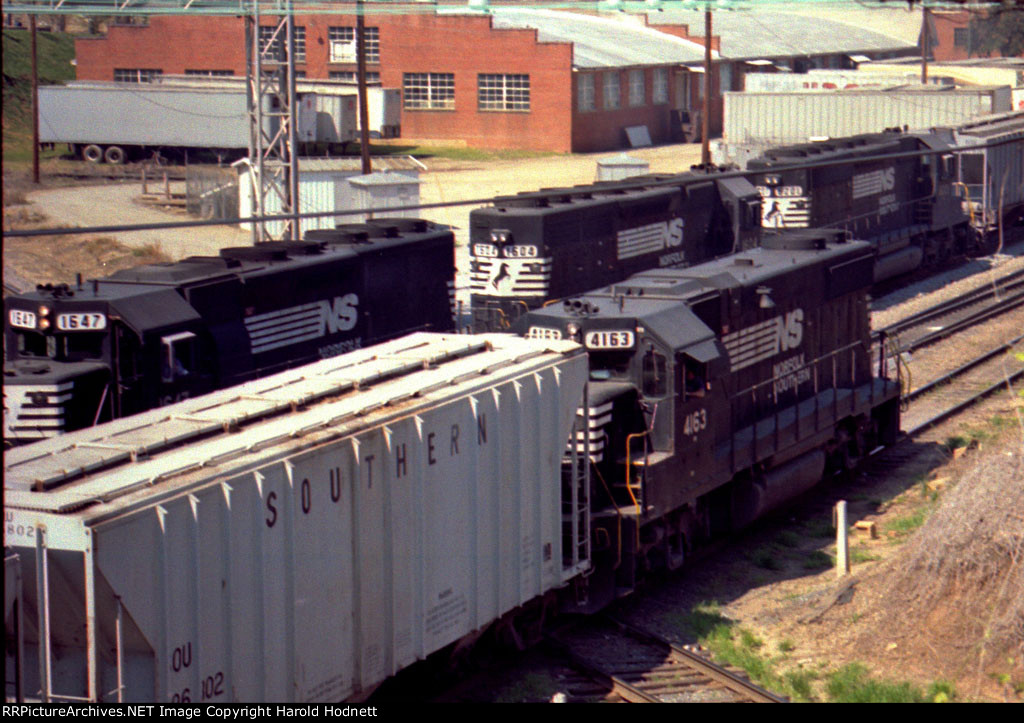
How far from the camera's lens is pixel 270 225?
34.6 metres

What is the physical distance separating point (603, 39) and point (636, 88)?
16.2 ft

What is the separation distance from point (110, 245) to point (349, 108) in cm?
1921

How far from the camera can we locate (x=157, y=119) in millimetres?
58094

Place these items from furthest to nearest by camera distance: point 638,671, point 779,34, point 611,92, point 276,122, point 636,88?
point 779,34, point 636,88, point 611,92, point 276,122, point 638,671

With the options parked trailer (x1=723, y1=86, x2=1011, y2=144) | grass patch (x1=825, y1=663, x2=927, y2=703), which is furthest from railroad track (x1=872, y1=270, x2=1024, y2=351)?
grass patch (x1=825, y1=663, x2=927, y2=703)

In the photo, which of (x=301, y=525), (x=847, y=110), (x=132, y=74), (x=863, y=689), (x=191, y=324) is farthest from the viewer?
(x=132, y=74)

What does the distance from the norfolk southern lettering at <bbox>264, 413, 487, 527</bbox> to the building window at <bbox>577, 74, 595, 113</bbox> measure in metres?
52.9

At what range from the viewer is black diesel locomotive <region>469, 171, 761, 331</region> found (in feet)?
79.9

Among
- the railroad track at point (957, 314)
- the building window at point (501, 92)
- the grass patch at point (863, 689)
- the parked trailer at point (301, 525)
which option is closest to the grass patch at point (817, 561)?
the grass patch at point (863, 689)

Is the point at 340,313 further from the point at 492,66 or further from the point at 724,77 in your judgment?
the point at 724,77

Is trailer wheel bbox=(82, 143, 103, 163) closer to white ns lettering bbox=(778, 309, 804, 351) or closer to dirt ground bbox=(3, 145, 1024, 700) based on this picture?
dirt ground bbox=(3, 145, 1024, 700)

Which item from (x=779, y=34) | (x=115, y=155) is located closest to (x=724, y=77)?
(x=779, y=34)

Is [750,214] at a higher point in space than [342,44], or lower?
lower

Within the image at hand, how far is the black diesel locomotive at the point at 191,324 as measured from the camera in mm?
16141
